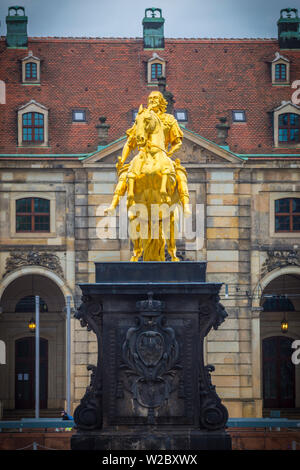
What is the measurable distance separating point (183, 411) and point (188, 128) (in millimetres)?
30983

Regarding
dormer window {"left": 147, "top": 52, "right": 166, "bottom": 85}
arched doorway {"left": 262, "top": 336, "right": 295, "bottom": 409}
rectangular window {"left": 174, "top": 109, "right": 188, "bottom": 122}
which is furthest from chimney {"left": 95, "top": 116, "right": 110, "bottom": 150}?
arched doorway {"left": 262, "top": 336, "right": 295, "bottom": 409}

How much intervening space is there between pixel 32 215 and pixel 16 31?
401 inches

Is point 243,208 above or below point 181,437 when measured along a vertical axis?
above

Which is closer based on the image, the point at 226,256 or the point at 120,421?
the point at 120,421

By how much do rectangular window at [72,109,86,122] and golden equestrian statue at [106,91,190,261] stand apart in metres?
27.6

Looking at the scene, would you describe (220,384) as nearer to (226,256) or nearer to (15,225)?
(226,256)

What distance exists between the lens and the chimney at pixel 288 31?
58.5m

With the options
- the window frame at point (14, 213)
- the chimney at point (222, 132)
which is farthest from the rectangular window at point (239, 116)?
the window frame at point (14, 213)

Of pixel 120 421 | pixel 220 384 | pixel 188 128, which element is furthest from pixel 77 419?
pixel 188 128

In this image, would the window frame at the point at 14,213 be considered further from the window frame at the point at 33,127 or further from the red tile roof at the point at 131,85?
the window frame at the point at 33,127

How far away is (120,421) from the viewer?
25062mm

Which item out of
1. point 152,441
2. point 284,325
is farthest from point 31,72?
point 152,441

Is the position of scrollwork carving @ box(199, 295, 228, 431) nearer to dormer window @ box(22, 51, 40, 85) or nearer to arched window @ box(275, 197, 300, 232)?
arched window @ box(275, 197, 300, 232)

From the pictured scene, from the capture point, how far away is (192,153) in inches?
2095
